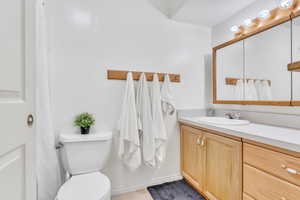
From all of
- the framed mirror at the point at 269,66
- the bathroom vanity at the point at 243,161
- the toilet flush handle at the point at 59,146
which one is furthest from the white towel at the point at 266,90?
the toilet flush handle at the point at 59,146

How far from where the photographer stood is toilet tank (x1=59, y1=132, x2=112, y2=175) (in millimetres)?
1272

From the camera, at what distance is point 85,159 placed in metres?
1.30

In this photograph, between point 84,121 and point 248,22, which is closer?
point 84,121

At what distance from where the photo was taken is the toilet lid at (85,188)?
0.97 meters

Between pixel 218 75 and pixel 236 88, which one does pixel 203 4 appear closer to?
pixel 218 75

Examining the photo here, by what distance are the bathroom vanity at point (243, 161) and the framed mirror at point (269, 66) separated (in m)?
0.34

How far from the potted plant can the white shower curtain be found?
23cm

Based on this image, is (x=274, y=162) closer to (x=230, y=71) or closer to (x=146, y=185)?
(x=230, y=71)

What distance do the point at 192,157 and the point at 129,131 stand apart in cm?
81

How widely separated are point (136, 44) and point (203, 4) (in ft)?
2.89

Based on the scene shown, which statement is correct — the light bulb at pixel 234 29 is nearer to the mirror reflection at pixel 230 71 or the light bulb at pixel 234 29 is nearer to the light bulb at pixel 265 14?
the mirror reflection at pixel 230 71

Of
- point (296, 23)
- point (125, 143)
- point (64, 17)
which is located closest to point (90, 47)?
point (64, 17)

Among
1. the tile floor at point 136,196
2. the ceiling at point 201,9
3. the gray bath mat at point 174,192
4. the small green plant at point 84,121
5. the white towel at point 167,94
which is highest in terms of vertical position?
the ceiling at point 201,9

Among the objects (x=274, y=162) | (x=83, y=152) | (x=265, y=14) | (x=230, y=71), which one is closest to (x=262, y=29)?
(x=265, y=14)
